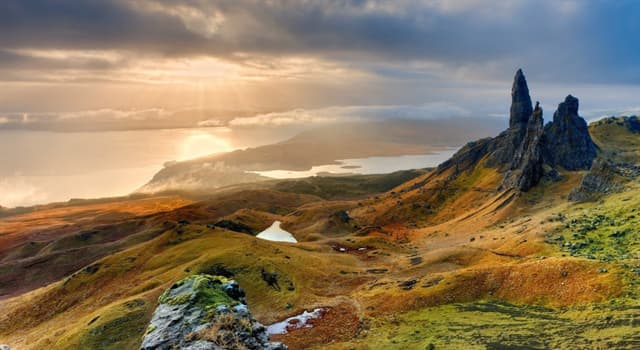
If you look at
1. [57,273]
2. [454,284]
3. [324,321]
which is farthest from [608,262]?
[57,273]

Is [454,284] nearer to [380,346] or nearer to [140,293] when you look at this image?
[380,346]

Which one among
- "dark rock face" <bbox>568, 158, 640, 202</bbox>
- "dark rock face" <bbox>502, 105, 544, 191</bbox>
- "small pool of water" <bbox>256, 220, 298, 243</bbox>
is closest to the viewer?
"dark rock face" <bbox>568, 158, 640, 202</bbox>

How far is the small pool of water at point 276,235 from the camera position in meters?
154

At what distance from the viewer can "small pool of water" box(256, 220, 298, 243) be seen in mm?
153812

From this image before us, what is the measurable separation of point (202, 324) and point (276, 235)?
470 ft

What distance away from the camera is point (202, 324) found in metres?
19.6

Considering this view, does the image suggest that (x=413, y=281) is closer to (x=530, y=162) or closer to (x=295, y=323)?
(x=295, y=323)

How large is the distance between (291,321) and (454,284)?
2654 cm

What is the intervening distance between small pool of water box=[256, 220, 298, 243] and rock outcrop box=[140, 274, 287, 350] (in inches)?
→ 5018

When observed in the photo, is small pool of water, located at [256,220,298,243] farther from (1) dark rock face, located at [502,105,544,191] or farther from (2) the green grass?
(2) the green grass

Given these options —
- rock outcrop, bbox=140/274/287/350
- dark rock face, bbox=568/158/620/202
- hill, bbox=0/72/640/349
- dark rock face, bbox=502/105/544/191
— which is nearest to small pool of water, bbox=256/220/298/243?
hill, bbox=0/72/640/349

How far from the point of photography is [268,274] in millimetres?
77000

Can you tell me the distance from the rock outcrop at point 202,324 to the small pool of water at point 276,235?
127 metres

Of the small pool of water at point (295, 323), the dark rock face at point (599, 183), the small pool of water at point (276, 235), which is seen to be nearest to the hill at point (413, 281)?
the dark rock face at point (599, 183)
